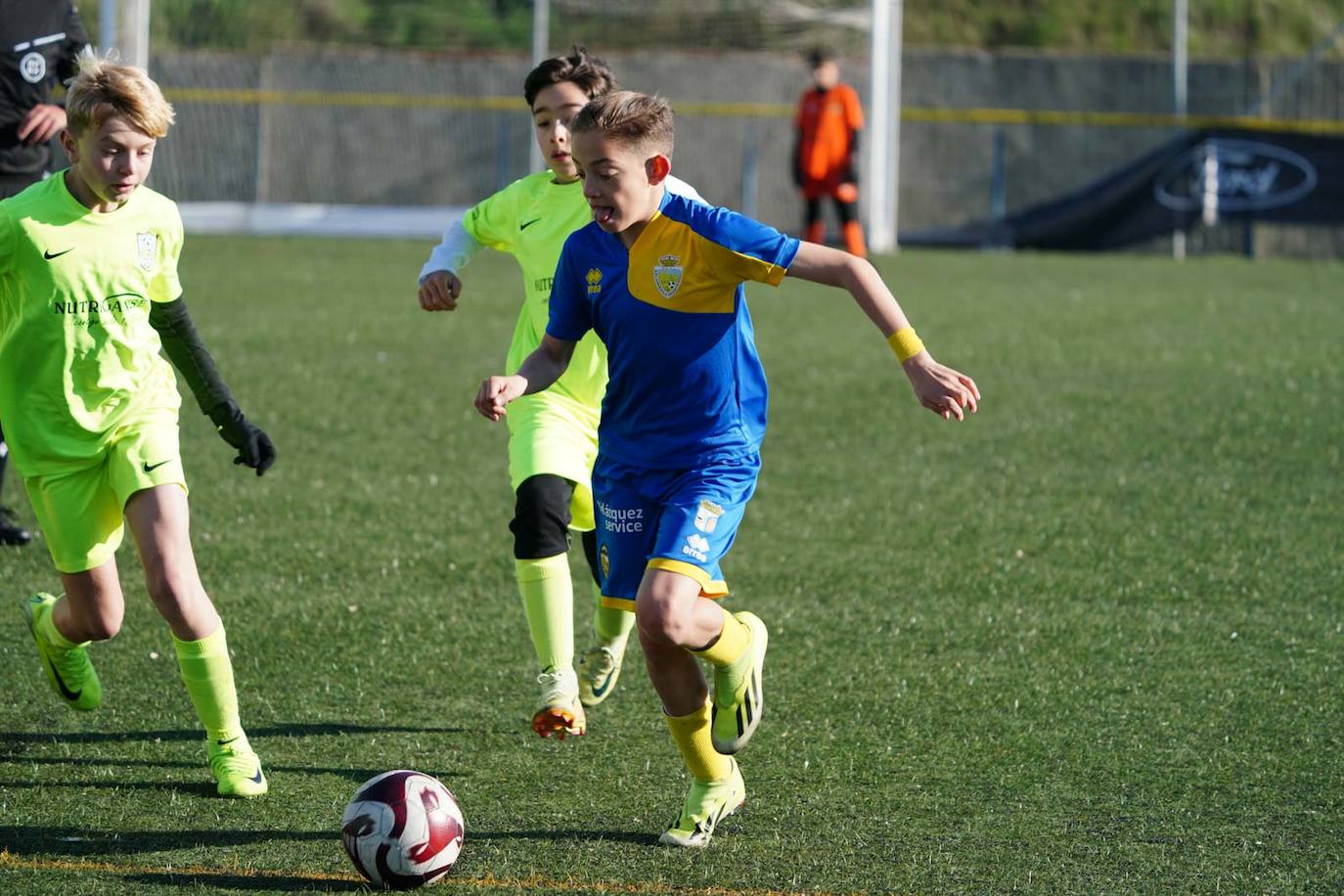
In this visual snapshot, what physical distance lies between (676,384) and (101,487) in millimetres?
1481

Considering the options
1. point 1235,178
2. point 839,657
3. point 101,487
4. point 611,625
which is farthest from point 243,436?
point 1235,178

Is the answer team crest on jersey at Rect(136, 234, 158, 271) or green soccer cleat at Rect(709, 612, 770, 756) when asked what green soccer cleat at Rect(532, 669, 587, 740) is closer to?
green soccer cleat at Rect(709, 612, 770, 756)

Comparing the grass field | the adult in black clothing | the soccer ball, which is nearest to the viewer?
the soccer ball

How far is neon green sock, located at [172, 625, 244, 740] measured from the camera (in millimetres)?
4207

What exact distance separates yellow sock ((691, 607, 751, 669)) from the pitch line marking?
1.87ft

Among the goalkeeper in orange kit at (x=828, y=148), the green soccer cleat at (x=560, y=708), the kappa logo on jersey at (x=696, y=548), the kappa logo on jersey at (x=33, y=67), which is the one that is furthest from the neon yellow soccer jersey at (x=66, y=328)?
the goalkeeper in orange kit at (x=828, y=148)

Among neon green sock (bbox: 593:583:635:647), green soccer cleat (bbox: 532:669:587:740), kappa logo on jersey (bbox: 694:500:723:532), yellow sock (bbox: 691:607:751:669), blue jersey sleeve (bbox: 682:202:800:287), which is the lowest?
green soccer cleat (bbox: 532:669:587:740)

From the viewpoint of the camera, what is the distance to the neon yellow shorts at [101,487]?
163 inches

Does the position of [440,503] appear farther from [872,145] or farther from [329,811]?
[872,145]

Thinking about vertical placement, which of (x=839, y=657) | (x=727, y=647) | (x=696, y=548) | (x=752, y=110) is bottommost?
(x=839, y=657)

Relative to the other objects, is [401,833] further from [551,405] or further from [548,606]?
[551,405]

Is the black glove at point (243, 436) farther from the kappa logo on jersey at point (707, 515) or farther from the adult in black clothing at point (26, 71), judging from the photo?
the adult in black clothing at point (26, 71)

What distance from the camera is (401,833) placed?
359 centimetres

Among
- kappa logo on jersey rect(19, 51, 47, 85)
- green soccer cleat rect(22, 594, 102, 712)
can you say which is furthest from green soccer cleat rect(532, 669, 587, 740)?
kappa logo on jersey rect(19, 51, 47, 85)
